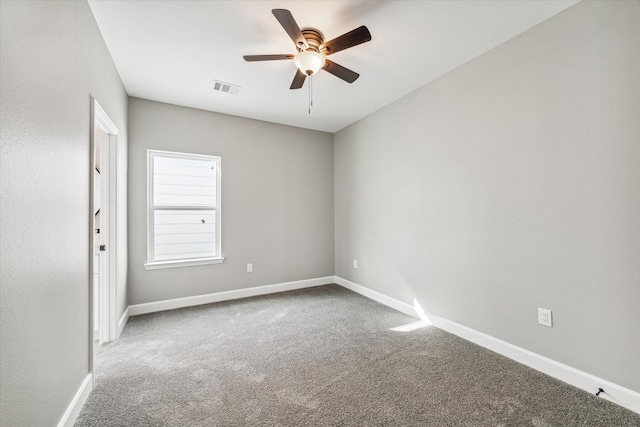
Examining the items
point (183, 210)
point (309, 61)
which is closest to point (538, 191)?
point (309, 61)

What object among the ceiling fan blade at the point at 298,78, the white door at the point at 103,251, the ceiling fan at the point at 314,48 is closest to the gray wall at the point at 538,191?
the ceiling fan at the point at 314,48

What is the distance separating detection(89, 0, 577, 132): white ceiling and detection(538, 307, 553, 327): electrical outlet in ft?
7.30

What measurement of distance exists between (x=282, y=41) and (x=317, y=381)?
2.75 m

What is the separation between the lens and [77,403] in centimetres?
171

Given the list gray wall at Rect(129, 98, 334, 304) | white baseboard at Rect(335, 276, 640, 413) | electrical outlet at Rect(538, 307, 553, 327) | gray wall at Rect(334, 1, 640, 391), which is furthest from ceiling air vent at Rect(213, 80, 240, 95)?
electrical outlet at Rect(538, 307, 553, 327)

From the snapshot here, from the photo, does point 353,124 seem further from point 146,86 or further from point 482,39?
point 146,86

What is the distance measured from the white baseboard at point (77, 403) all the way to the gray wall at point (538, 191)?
10.1 ft

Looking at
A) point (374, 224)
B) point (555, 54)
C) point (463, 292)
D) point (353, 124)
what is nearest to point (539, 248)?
point (463, 292)

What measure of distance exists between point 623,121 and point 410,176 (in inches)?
71.8

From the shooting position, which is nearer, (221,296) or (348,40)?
(348,40)

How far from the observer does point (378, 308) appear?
3623 millimetres

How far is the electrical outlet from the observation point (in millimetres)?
2125

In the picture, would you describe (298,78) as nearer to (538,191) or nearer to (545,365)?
(538,191)

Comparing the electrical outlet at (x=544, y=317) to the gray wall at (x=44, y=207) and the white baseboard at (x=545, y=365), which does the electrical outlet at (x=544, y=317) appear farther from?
the gray wall at (x=44, y=207)
